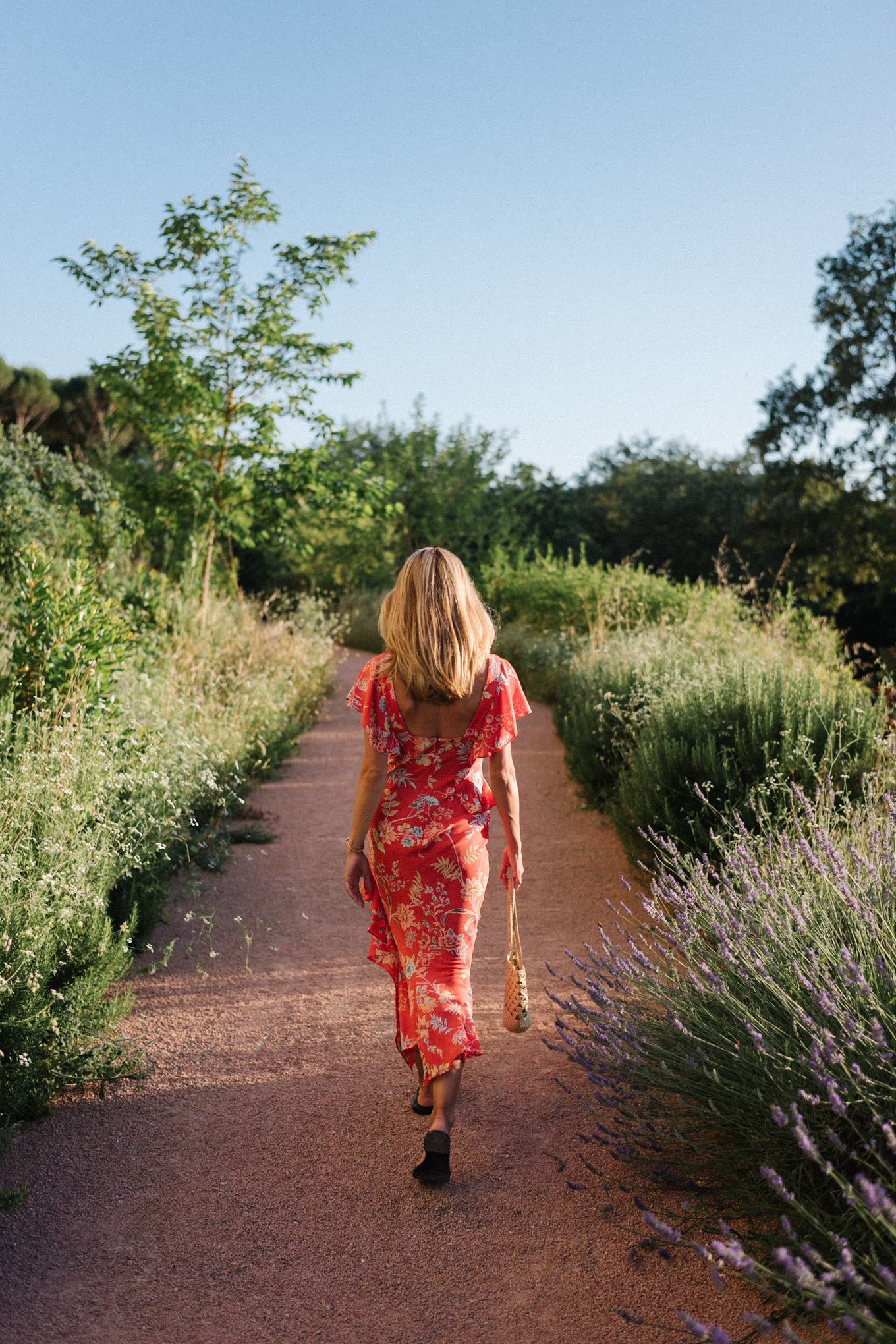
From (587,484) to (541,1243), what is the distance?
38.3 metres

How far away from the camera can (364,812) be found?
2.99m

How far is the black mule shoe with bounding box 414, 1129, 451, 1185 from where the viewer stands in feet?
8.71

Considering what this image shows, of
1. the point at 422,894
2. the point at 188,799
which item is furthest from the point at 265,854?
the point at 422,894

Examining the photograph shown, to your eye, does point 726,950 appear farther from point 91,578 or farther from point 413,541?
point 413,541

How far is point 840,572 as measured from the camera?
2384 centimetres

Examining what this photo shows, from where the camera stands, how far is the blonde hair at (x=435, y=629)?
9.23ft

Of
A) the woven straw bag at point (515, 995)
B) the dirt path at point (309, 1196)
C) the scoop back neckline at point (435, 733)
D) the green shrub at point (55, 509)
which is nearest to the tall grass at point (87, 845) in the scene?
the dirt path at point (309, 1196)

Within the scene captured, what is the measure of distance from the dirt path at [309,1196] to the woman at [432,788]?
321 millimetres

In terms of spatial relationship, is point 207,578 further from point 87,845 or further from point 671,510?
point 671,510

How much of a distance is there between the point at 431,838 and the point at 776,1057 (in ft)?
3.99

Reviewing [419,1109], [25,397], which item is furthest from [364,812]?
[25,397]

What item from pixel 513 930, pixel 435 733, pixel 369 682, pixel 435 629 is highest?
pixel 435 629

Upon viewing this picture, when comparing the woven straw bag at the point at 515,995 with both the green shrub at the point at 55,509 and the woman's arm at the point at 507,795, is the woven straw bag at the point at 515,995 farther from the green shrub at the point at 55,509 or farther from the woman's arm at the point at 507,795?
the green shrub at the point at 55,509

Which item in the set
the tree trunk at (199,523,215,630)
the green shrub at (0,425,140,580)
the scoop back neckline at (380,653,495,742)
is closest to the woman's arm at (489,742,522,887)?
the scoop back neckline at (380,653,495,742)
